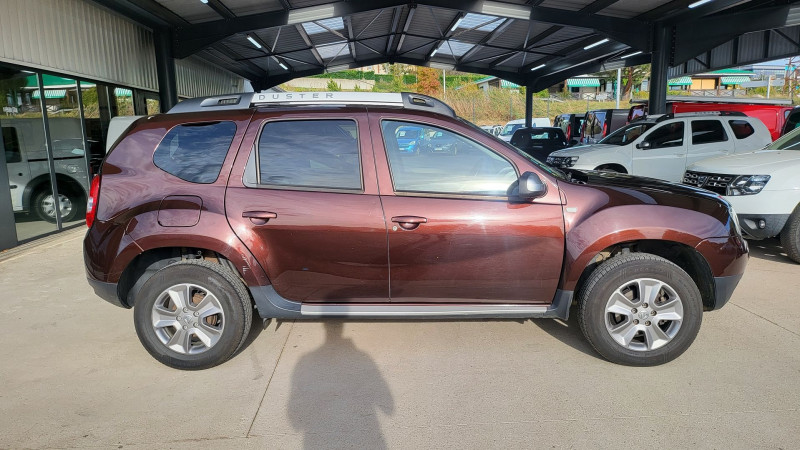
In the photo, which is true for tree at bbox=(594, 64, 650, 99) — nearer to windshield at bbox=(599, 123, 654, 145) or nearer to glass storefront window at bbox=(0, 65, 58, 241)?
windshield at bbox=(599, 123, 654, 145)

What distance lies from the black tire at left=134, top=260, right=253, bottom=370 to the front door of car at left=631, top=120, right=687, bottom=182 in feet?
28.3

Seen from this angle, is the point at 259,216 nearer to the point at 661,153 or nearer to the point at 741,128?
the point at 661,153

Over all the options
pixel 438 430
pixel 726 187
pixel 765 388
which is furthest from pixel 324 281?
pixel 726 187

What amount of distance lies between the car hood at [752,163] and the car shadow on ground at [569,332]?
3.18 m


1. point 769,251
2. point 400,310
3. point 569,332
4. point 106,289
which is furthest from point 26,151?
point 769,251

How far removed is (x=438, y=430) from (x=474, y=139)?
1888 millimetres

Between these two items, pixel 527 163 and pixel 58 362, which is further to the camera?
pixel 58 362

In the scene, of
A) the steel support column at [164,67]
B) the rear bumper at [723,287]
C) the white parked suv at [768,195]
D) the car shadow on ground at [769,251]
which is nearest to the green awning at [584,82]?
the steel support column at [164,67]

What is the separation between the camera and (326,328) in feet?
14.4

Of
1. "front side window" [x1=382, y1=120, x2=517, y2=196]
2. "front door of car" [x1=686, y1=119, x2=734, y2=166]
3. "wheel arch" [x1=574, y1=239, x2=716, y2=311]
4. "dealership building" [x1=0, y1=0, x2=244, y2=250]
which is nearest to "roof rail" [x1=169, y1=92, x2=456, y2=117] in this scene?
"front side window" [x1=382, y1=120, x2=517, y2=196]

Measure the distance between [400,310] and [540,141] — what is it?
13900mm

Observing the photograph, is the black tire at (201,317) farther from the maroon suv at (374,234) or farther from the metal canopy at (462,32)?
the metal canopy at (462,32)

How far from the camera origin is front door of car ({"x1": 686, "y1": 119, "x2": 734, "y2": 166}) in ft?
32.8

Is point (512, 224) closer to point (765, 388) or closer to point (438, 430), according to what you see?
point (438, 430)
